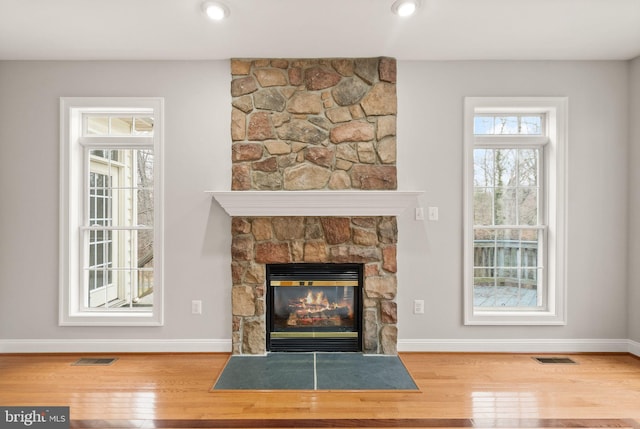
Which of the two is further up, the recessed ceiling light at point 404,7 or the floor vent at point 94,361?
the recessed ceiling light at point 404,7

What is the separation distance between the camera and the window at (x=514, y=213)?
326cm

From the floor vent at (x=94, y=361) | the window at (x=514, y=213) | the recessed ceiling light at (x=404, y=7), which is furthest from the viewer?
the window at (x=514, y=213)

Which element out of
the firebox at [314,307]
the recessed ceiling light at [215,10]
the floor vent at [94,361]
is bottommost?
the floor vent at [94,361]

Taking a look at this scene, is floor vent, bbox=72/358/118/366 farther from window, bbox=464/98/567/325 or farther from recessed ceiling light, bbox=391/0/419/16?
recessed ceiling light, bbox=391/0/419/16

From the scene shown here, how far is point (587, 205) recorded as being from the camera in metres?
3.20

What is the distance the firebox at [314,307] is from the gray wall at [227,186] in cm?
41

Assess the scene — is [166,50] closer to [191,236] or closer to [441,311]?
[191,236]

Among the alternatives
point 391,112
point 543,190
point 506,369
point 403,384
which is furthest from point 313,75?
point 506,369

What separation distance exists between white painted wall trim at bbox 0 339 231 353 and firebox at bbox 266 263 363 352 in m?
0.51

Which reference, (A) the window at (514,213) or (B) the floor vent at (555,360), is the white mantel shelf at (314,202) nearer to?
(A) the window at (514,213)

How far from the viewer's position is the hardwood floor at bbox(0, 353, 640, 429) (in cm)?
215

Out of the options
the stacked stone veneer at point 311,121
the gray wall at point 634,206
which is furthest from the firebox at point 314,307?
the gray wall at point 634,206

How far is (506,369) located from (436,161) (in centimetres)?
180

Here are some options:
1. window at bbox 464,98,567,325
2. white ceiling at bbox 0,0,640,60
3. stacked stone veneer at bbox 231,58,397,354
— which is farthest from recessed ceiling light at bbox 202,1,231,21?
window at bbox 464,98,567,325
